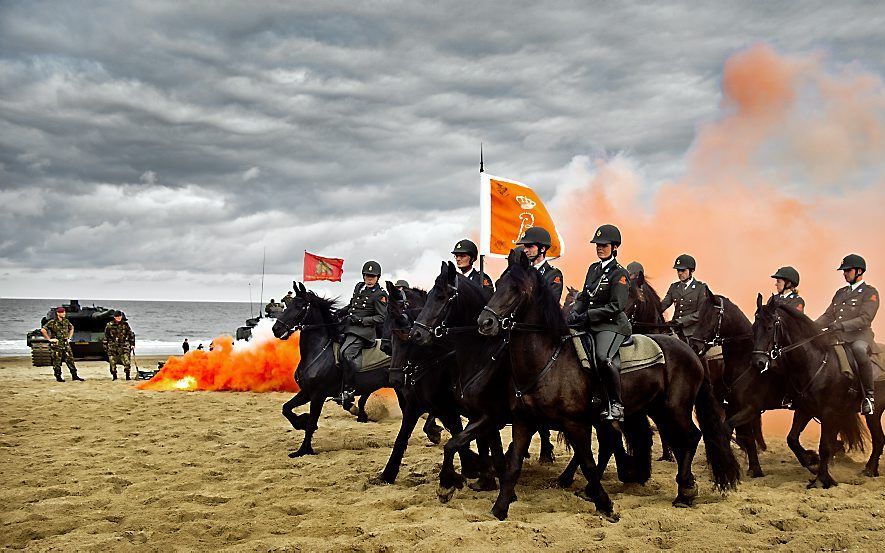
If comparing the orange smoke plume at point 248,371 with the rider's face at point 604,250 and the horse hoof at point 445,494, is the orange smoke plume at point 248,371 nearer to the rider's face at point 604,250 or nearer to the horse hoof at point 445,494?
the horse hoof at point 445,494

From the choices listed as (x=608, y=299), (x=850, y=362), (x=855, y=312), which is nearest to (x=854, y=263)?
(x=855, y=312)

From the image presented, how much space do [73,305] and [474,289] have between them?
32734 mm

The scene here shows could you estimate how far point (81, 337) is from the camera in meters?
33.8

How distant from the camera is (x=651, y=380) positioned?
892 centimetres

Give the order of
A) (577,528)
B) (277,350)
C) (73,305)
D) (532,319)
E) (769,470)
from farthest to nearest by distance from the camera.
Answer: (73,305) < (277,350) < (769,470) < (532,319) < (577,528)

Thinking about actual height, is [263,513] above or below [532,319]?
below

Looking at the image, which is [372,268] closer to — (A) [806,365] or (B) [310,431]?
(B) [310,431]

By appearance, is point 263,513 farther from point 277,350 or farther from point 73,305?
point 73,305

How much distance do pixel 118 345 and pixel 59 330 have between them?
212cm

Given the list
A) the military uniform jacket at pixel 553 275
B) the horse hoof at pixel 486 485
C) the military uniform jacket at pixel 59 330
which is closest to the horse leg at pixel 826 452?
the military uniform jacket at pixel 553 275

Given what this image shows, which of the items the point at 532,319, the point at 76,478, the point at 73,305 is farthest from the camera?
the point at 73,305

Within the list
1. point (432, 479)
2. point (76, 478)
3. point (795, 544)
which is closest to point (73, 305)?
point (76, 478)

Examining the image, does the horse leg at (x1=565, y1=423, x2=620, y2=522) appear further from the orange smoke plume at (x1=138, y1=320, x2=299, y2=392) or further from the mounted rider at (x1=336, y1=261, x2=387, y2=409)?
the orange smoke plume at (x1=138, y1=320, x2=299, y2=392)

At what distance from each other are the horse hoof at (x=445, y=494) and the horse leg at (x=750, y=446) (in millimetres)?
5127
